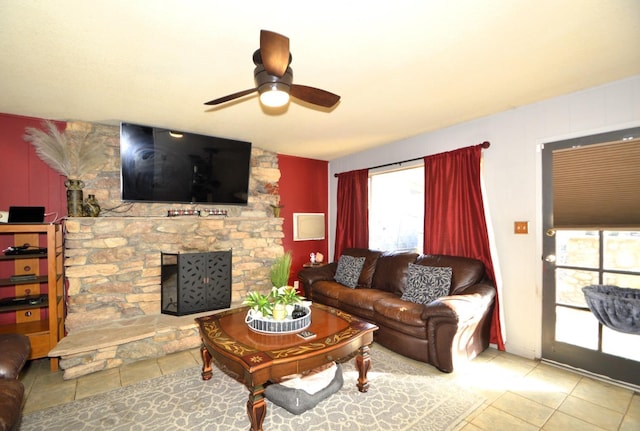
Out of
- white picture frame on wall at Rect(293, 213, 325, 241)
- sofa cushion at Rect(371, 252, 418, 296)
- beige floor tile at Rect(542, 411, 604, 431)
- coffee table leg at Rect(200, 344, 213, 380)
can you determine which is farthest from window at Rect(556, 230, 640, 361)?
white picture frame on wall at Rect(293, 213, 325, 241)

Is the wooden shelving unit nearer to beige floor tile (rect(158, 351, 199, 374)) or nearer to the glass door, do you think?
beige floor tile (rect(158, 351, 199, 374))

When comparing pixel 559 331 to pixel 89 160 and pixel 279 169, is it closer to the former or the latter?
pixel 279 169

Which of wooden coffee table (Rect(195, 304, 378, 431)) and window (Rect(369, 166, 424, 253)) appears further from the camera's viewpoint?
window (Rect(369, 166, 424, 253))

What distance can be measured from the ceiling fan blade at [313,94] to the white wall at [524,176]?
2219 mm

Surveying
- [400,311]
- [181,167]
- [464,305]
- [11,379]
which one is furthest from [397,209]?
[11,379]

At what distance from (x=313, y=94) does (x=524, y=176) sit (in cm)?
243

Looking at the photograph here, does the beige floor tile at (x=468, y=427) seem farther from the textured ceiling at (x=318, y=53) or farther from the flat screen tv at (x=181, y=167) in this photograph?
the flat screen tv at (x=181, y=167)

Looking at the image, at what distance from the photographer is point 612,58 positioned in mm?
2090

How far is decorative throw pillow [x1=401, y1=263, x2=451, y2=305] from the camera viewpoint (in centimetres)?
309

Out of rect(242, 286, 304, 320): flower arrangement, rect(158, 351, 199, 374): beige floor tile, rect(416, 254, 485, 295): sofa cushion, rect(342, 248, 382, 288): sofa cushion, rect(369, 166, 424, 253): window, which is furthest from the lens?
rect(369, 166, 424, 253): window

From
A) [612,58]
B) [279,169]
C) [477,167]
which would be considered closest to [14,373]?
[279,169]

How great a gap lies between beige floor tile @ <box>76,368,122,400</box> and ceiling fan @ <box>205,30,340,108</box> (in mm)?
2654

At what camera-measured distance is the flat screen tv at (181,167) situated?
3.39 meters

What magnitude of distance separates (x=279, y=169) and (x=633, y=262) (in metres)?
4.27
